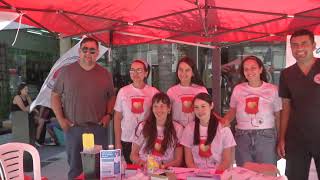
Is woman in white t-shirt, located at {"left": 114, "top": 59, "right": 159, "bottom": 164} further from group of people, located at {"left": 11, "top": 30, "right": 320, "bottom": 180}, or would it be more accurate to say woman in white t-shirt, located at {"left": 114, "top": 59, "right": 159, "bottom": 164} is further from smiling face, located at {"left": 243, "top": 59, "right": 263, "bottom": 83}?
smiling face, located at {"left": 243, "top": 59, "right": 263, "bottom": 83}

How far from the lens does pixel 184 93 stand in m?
3.62

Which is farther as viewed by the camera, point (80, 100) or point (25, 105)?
point (25, 105)

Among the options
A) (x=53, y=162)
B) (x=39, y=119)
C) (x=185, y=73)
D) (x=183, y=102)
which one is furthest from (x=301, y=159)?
(x=39, y=119)

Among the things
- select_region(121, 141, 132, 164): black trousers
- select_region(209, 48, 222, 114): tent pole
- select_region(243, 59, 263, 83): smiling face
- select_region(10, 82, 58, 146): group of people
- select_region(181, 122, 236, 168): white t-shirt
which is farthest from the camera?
select_region(10, 82, 58, 146): group of people

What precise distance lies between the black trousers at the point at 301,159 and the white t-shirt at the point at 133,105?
4.26 feet

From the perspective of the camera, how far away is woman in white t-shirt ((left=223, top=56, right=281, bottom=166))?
11.1 ft

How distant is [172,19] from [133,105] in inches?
49.0

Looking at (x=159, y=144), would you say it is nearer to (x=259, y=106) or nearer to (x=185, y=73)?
(x=185, y=73)

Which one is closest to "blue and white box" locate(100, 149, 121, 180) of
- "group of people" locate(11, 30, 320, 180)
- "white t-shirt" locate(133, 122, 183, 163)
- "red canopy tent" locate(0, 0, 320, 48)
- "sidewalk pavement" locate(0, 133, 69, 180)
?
"group of people" locate(11, 30, 320, 180)

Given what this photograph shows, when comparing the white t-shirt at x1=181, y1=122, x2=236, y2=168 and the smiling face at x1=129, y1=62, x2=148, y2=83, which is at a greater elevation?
the smiling face at x1=129, y1=62, x2=148, y2=83

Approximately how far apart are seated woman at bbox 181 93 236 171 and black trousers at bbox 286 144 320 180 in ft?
1.67

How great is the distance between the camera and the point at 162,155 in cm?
323

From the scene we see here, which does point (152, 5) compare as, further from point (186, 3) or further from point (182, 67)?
point (182, 67)

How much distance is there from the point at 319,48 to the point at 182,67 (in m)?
1.90
